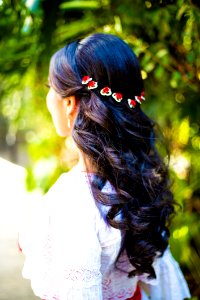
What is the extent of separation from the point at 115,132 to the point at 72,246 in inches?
14.5

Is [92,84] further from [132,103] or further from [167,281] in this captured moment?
[167,281]

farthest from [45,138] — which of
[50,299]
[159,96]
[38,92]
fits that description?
[50,299]

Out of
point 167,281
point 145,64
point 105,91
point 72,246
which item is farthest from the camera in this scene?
point 145,64

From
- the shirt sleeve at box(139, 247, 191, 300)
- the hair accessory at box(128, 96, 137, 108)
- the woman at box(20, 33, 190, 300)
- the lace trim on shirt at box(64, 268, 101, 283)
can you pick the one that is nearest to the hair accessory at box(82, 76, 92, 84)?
the woman at box(20, 33, 190, 300)

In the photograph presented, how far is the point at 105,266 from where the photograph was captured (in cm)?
140

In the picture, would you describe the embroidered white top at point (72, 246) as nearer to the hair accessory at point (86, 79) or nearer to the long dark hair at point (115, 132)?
the long dark hair at point (115, 132)

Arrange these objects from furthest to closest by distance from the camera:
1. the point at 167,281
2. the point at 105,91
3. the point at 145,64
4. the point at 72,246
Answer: the point at 145,64, the point at 167,281, the point at 105,91, the point at 72,246

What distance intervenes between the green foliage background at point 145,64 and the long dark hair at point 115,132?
0.53m

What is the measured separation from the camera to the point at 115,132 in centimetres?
140

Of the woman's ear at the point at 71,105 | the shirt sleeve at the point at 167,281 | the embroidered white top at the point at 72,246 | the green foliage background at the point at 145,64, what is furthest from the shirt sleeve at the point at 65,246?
the green foliage background at the point at 145,64

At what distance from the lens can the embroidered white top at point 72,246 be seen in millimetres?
1254

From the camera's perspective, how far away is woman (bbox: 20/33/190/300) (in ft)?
4.17

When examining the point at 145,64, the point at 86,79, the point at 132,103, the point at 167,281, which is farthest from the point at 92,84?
the point at 145,64

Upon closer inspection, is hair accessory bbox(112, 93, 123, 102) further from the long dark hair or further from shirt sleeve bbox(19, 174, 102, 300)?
shirt sleeve bbox(19, 174, 102, 300)
